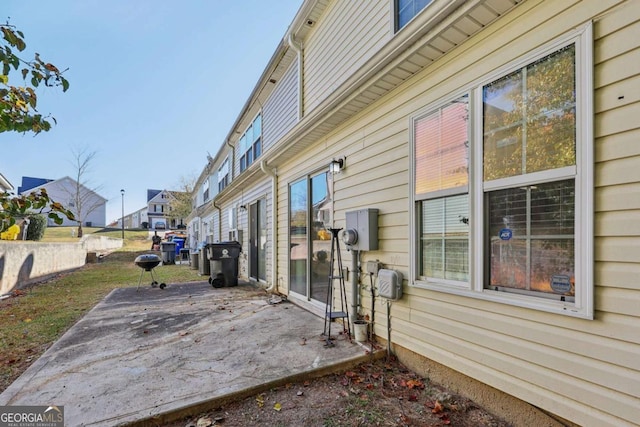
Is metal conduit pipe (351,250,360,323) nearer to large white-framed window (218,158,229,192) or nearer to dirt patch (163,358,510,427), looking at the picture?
dirt patch (163,358,510,427)

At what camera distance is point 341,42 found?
4625 mm

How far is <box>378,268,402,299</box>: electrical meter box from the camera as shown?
317 centimetres

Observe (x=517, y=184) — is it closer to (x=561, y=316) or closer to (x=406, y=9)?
(x=561, y=316)

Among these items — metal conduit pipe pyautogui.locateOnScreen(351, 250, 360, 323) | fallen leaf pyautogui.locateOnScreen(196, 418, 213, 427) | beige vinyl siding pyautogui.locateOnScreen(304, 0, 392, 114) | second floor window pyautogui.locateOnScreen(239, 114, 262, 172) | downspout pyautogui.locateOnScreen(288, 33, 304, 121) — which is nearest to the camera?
fallen leaf pyautogui.locateOnScreen(196, 418, 213, 427)

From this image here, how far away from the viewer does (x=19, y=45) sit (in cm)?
181

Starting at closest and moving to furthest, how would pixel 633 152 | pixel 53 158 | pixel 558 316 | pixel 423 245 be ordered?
pixel 633 152 < pixel 558 316 < pixel 423 245 < pixel 53 158

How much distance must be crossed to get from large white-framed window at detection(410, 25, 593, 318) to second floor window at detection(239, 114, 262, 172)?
646 cm

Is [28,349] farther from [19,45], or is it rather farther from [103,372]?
[19,45]

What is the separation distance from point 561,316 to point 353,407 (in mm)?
1632

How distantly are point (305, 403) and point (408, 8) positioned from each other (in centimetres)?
418

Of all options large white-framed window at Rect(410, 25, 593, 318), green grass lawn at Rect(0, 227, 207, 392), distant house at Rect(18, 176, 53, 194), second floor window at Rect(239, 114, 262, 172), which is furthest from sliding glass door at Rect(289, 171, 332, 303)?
distant house at Rect(18, 176, 53, 194)

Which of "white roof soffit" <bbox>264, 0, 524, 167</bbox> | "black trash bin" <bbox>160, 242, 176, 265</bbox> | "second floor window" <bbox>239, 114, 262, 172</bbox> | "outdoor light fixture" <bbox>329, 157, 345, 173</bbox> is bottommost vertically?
"black trash bin" <bbox>160, 242, 176, 265</bbox>

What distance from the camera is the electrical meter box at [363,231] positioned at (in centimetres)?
358

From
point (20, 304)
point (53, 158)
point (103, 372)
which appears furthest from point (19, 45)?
point (53, 158)
